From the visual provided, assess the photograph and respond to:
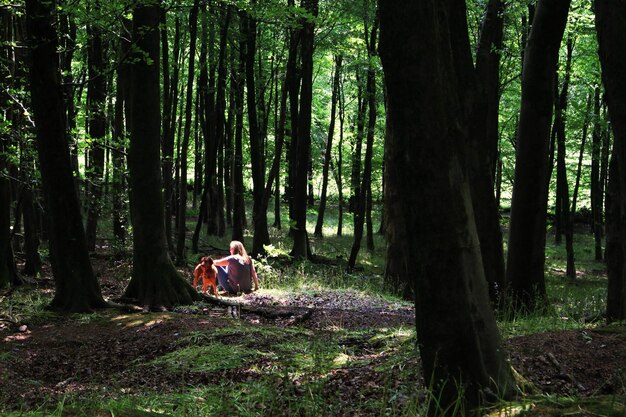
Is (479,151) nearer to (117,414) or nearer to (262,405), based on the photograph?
(262,405)

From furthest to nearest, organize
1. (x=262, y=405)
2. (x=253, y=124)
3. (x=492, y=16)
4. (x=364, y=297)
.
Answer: (x=253, y=124) → (x=364, y=297) → (x=492, y=16) → (x=262, y=405)

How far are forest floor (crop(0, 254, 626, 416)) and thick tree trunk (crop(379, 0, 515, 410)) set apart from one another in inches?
13.3

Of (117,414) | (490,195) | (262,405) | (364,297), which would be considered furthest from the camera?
(364,297)

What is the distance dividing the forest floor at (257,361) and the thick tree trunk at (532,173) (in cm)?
211

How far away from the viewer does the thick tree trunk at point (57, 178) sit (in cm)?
925

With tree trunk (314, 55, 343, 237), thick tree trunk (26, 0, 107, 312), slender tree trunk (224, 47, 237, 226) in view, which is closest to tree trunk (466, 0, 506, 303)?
thick tree trunk (26, 0, 107, 312)

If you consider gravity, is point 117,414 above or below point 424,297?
below

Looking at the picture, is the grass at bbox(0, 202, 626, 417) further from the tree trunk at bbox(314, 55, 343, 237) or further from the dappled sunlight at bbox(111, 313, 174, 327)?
the tree trunk at bbox(314, 55, 343, 237)

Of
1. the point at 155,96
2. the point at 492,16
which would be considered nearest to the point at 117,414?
the point at 155,96

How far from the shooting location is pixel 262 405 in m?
4.05

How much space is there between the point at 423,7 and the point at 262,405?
284 cm

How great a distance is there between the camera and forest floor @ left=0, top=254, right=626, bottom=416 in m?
4.15

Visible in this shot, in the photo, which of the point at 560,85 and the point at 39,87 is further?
the point at 560,85

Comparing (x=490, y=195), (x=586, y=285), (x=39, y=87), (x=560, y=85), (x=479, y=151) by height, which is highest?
(x=560, y=85)
